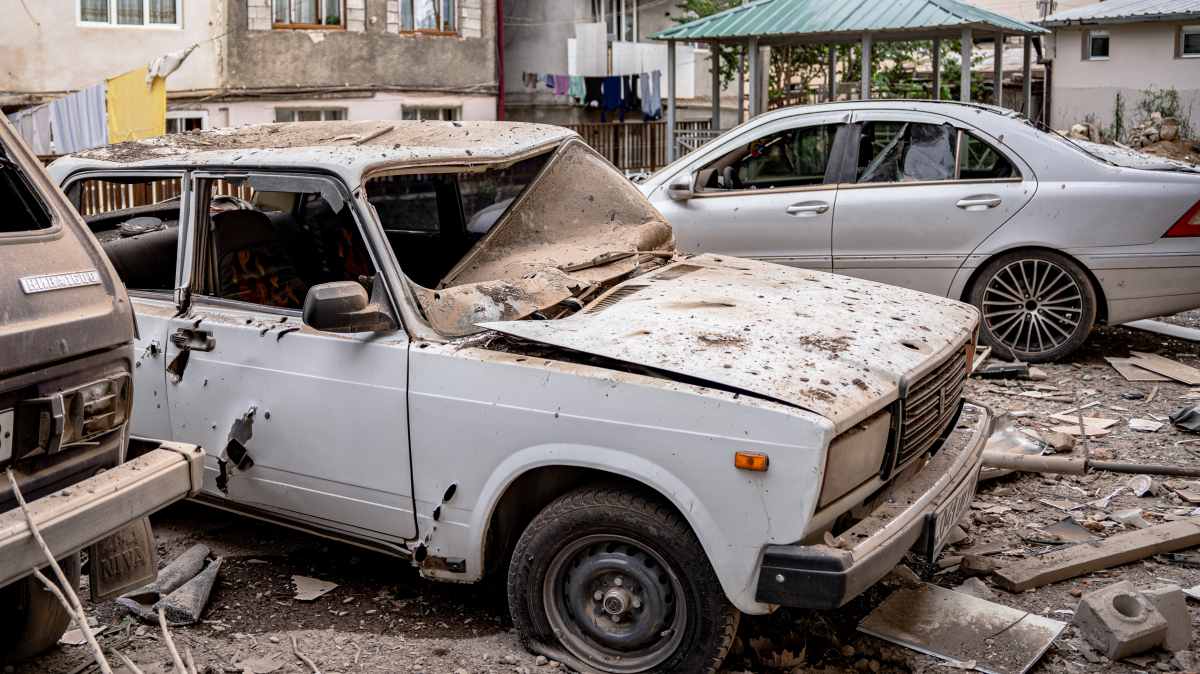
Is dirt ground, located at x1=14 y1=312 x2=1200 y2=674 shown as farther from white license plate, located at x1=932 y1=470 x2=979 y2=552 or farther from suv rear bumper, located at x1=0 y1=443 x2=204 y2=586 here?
suv rear bumper, located at x1=0 y1=443 x2=204 y2=586

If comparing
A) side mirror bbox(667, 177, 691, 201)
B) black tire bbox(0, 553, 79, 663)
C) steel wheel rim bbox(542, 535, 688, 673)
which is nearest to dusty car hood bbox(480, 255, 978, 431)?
steel wheel rim bbox(542, 535, 688, 673)

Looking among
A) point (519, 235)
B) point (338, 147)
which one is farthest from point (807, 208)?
point (338, 147)

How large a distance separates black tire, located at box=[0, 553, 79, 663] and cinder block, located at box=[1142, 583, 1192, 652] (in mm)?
3604

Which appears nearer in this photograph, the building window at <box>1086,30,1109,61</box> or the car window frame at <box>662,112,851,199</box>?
the car window frame at <box>662,112,851,199</box>

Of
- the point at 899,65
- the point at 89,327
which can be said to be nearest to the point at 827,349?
the point at 89,327

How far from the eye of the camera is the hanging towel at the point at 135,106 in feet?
47.3

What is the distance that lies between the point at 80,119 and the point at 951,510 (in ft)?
49.0

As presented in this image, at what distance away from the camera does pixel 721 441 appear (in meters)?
2.76

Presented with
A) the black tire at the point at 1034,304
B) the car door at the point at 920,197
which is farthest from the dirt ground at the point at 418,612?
the car door at the point at 920,197

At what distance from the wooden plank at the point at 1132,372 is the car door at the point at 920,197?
4.28 feet

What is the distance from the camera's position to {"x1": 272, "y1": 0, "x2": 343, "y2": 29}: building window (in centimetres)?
1817

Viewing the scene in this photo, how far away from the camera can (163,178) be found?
395 cm

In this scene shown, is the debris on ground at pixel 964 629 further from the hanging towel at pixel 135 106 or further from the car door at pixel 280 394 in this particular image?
the hanging towel at pixel 135 106

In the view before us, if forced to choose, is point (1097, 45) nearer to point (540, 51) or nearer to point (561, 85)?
point (561, 85)
